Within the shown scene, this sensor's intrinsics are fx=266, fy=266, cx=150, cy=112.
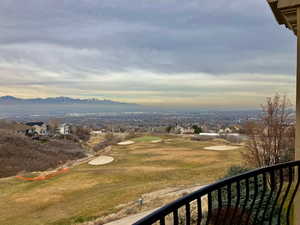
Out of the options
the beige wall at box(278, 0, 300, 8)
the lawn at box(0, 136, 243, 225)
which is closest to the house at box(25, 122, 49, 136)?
the lawn at box(0, 136, 243, 225)

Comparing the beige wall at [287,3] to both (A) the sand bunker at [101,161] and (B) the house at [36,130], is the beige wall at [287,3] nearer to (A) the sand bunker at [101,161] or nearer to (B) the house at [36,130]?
(A) the sand bunker at [101,161]

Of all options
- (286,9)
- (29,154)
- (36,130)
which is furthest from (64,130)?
(286,9)

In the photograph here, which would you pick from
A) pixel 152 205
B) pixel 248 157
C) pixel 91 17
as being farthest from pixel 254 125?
pixel 91 17

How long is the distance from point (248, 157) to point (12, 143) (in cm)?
2928

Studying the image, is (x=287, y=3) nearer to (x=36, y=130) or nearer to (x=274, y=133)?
(x=274, y=133)

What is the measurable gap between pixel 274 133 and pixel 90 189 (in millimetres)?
8771

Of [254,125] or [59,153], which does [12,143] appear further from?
[254,125]

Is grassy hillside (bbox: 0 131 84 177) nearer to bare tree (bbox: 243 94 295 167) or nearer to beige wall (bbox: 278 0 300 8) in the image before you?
bare tree (bbox: 243 94 295 167)

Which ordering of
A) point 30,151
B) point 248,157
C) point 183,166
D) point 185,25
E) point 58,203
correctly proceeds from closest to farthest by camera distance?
point 248,157, point 58,203, point 185,25, point 183,166, point 30,151

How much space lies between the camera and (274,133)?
315 inches

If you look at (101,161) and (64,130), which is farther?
(64,130)

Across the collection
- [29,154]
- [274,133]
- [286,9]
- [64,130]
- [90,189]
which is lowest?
[29,154]

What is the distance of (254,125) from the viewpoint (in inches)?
345

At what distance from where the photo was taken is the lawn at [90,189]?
372 inches
